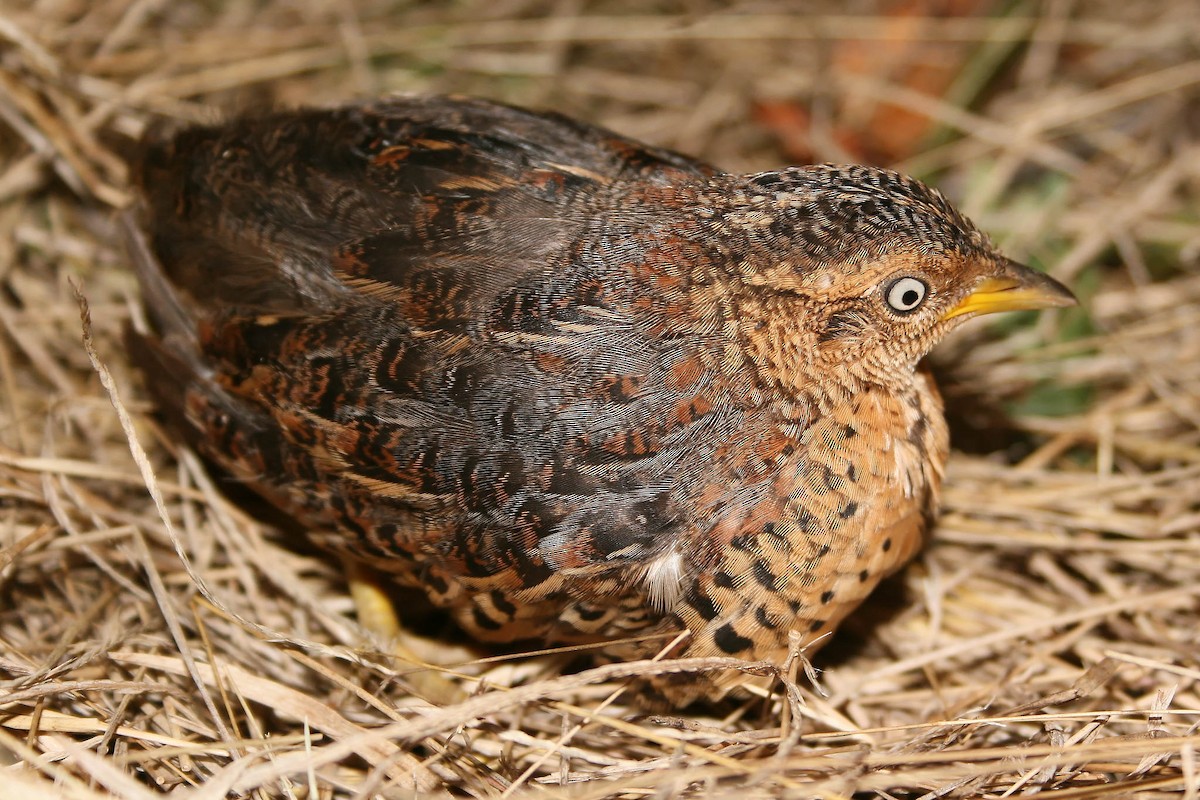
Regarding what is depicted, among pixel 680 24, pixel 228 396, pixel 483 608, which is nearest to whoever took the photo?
pixel 483 608

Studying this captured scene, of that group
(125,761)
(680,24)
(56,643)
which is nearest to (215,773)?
(125,761)

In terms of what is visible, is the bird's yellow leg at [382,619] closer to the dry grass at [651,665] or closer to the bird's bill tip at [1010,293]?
the dry grass at [651,665]

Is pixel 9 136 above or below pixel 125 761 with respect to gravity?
above

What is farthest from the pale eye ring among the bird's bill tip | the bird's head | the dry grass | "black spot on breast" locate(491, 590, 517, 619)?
"black spot on breast" locate(491, 590, 517, 619)

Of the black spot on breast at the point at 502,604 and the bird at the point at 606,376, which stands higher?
the bird at the point at 606,376

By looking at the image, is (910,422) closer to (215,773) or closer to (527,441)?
(527,441)

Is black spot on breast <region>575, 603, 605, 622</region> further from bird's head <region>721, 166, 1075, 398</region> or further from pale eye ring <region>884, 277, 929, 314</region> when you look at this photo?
pale eye ring <region>884, 277, 929, 314</region>

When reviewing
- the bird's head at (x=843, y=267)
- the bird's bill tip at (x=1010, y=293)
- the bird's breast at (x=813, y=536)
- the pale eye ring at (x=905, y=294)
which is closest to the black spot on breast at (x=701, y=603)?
the bird's breast at (x=813, y=536)
